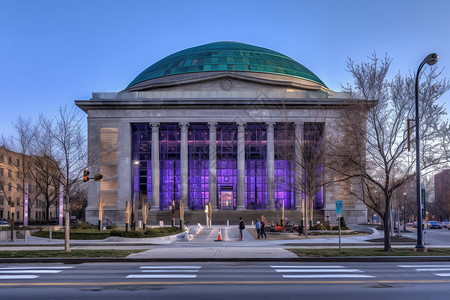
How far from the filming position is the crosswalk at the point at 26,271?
15508 millimetres

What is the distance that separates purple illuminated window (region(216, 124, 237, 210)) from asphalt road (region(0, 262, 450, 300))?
5410cm

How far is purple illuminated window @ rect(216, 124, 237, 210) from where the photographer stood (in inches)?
2891

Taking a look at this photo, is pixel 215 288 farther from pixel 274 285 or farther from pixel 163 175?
pixel 163 175

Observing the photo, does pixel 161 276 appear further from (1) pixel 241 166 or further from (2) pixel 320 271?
(1) pixel 241 166

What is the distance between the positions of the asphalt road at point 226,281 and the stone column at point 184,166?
1934 inches

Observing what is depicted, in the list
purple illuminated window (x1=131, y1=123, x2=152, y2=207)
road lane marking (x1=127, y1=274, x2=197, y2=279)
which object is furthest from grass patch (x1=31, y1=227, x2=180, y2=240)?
purple illuminated window (x1=131, y1=123, x2=152, y2=207)

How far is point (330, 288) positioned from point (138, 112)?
59118 mm

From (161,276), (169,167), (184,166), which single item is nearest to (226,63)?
(169,167)

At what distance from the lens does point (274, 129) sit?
71938mm

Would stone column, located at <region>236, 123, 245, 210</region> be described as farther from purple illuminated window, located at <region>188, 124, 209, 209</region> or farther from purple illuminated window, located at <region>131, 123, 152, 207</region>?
purple illuminated window, located at <region>131, 123, 152, 207</region>

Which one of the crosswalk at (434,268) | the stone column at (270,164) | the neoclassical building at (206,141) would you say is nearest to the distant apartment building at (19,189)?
the neoclassical building at (206,141)

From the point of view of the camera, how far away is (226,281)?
14.3m

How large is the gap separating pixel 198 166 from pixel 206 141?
4120 mm

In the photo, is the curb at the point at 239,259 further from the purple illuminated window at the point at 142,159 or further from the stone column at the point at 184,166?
the purple illuminated window at the point at 142,159
